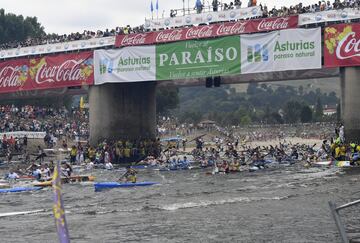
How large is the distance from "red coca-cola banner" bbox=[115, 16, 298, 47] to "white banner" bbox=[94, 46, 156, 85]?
1.92ft

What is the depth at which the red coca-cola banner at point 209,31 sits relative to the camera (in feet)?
142

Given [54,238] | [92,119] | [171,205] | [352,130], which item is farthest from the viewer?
[92,119]

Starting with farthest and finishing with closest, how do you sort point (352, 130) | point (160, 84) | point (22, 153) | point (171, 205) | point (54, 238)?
1. point (22, 153)
2. point (160, 84)
3. point (352, 130)
4. point (171, 205)
5. point (54, 238)

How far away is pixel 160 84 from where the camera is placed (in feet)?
181

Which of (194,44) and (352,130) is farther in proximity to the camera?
(194,44)

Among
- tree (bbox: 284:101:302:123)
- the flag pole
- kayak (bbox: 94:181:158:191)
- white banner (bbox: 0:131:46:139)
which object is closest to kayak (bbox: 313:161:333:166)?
kayak (bbox: 94:181:158:191)

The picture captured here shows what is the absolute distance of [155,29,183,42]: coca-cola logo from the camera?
47.0 metres

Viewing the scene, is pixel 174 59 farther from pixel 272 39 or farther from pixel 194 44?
pixel 272 39

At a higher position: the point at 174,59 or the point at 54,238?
the point at 174,59

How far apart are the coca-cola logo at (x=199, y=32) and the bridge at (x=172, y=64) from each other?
6 cm

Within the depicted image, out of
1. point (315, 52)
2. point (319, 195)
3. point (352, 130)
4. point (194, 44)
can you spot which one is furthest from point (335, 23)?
point (319, 195)

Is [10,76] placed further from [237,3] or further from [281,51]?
[281,51]

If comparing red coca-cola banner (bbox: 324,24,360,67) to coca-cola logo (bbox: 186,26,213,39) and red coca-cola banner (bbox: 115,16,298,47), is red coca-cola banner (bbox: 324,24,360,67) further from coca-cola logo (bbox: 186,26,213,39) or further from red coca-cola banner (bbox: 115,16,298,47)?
coca-cola logo (bbox: 186,26,213,39)

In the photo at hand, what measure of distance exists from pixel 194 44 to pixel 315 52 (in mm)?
8369
